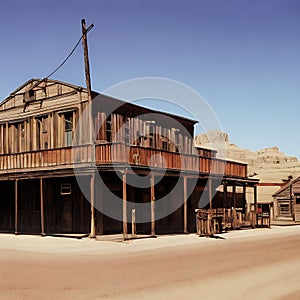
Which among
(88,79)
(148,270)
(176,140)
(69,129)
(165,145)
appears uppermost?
(88,79)

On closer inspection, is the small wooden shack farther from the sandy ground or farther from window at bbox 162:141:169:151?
the sandy ground

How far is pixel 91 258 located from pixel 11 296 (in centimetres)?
605

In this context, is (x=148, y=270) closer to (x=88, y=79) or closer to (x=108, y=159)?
(x=108, y=159)

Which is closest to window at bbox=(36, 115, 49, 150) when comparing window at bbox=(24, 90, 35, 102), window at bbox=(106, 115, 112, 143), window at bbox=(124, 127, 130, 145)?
window at bbox=(24, 90, 35, 102)

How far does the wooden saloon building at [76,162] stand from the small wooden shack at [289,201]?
42.5 feet

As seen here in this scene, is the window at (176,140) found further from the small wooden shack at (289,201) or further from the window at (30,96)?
the small wooden shack at (289,201)

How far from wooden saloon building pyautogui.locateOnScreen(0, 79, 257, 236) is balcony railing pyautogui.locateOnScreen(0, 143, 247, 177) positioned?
4cm

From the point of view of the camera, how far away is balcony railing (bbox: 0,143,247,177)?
2266cm

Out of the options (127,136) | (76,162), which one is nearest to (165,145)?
(127,136)

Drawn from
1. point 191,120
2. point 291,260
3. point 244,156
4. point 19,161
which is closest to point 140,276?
point 291,260

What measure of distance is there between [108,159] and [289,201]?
82.6ft

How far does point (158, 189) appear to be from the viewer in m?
29.9

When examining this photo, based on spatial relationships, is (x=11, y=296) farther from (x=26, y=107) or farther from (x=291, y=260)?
(x=26, y=107)

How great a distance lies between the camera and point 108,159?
22641 mm
